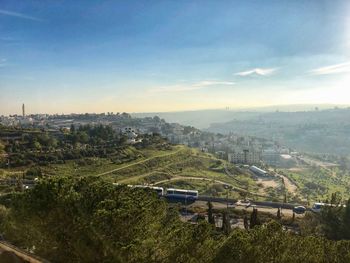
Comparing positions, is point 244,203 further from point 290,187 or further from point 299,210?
point 290,187

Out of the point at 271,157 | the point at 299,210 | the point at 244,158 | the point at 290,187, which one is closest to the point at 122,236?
the point at 299,210

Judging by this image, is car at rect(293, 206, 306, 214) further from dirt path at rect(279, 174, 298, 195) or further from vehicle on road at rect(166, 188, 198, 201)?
dirt path at rect(279, 174, 298, 195)

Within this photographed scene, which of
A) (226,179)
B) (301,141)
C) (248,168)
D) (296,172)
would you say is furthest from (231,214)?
(301,141)

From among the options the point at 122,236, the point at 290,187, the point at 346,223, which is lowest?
the point at 290,187

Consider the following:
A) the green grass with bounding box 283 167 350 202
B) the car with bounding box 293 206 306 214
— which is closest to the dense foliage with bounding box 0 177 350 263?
the car with bounding box 293 206 306 214

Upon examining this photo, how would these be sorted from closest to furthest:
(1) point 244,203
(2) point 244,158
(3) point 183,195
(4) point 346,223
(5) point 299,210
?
(4) point 346,223, (5) point 299,210, (1) point 244,203, (3) point 183,195, (2) point 244,158

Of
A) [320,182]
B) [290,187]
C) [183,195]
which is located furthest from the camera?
[320,182]

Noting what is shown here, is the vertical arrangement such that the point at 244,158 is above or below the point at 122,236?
below

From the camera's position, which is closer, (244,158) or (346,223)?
(346,223)
